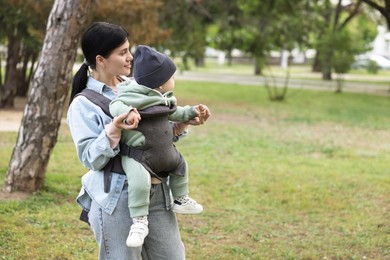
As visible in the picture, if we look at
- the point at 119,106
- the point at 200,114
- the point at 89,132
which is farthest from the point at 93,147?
the point at 200,114

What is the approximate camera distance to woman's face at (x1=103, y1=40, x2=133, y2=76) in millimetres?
3369

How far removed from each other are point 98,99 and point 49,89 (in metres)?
3.89

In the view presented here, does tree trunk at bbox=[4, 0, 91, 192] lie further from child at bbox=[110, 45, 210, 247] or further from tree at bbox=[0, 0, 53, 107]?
tree at bbox=[0, 0, 53, 107]

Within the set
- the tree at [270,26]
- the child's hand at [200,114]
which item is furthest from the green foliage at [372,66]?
the child's hand at [200,114]

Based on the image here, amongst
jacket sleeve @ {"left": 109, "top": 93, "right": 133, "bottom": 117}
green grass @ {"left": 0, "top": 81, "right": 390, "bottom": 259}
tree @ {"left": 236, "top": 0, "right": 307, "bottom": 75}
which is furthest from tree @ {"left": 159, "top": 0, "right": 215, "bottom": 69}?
jacket sleeve @ {"left": 109, "top": 93, "right": 133, "bottom": 117}

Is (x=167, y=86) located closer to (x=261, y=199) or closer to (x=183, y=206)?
(x=183, y=206)

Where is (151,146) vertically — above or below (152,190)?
above

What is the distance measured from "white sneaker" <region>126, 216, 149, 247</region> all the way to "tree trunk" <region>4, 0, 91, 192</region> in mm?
4148

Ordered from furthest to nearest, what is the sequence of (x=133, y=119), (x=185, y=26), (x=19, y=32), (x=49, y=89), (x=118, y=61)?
(x=185, y=26), (x=19, y=32), (x=49, y=89), (x=118, y=61), (x=133, y=119)

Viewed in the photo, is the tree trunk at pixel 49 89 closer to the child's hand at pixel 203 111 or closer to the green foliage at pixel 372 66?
the child's hand at pixel 203 111

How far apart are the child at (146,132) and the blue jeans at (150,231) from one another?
0.09m

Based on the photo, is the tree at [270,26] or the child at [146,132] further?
the tree at [270,26]

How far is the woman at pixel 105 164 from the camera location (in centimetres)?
322

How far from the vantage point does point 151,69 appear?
10.7 feet
